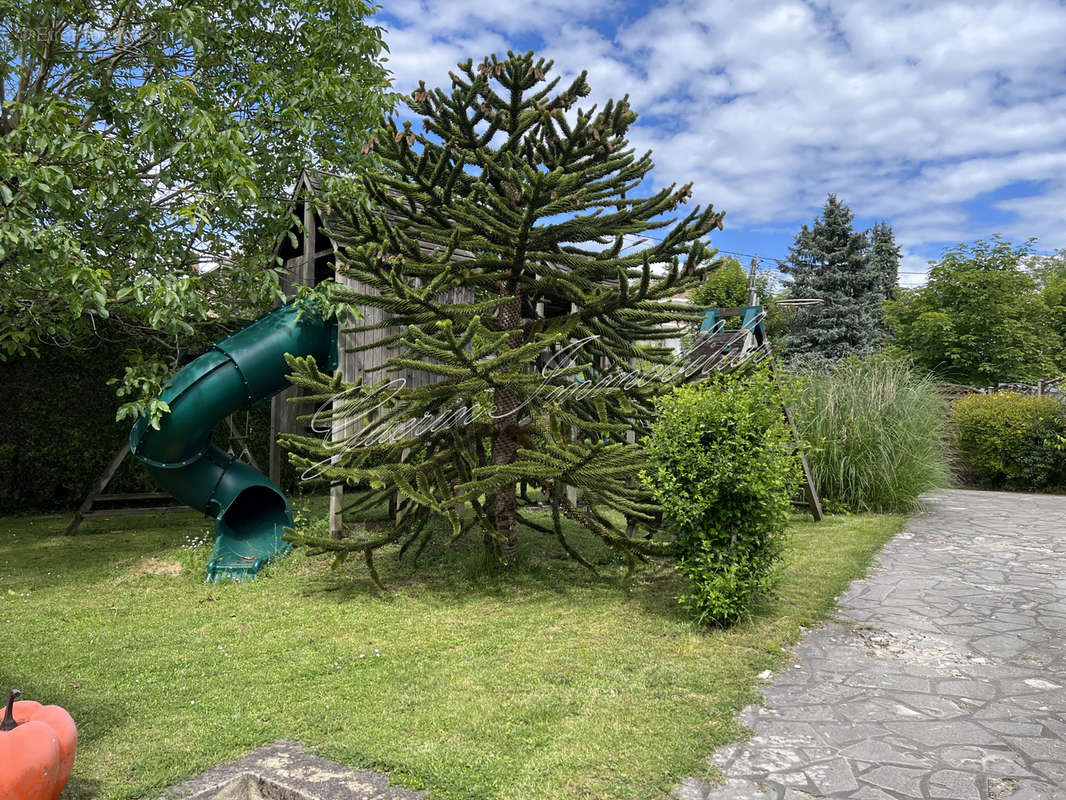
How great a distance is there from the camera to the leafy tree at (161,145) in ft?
19.1

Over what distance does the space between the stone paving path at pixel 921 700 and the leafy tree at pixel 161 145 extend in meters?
5.51

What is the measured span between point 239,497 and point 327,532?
1005 millimetres

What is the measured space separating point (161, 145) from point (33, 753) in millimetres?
5438

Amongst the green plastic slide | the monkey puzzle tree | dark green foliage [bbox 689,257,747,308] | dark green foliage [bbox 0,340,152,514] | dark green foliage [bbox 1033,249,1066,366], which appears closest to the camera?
the monkey puzzle tree

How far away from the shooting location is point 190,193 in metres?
6.77

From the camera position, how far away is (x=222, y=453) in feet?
23.8

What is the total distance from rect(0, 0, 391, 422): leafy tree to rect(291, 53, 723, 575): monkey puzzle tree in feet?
5.27

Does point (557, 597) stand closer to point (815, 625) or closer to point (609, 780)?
point (815, 625)

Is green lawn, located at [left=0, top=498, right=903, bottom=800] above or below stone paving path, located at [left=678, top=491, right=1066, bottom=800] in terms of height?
above

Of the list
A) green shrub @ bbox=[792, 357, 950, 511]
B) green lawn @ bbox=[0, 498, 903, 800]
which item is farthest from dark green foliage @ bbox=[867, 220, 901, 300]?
green lawn @ bbox=[0, 498, 903, 800]

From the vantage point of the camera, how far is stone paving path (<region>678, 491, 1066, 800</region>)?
9.66ft

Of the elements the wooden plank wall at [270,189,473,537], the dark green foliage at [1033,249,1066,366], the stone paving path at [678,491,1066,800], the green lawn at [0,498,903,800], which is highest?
the dark green foliage at [1033,249,1066,366]

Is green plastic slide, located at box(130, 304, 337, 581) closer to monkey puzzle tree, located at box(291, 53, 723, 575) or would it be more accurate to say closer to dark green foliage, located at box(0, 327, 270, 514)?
monkey puzzle tree, located at box(291, 53, 723, 575)

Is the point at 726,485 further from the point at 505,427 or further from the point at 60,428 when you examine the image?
the point at 60,428
